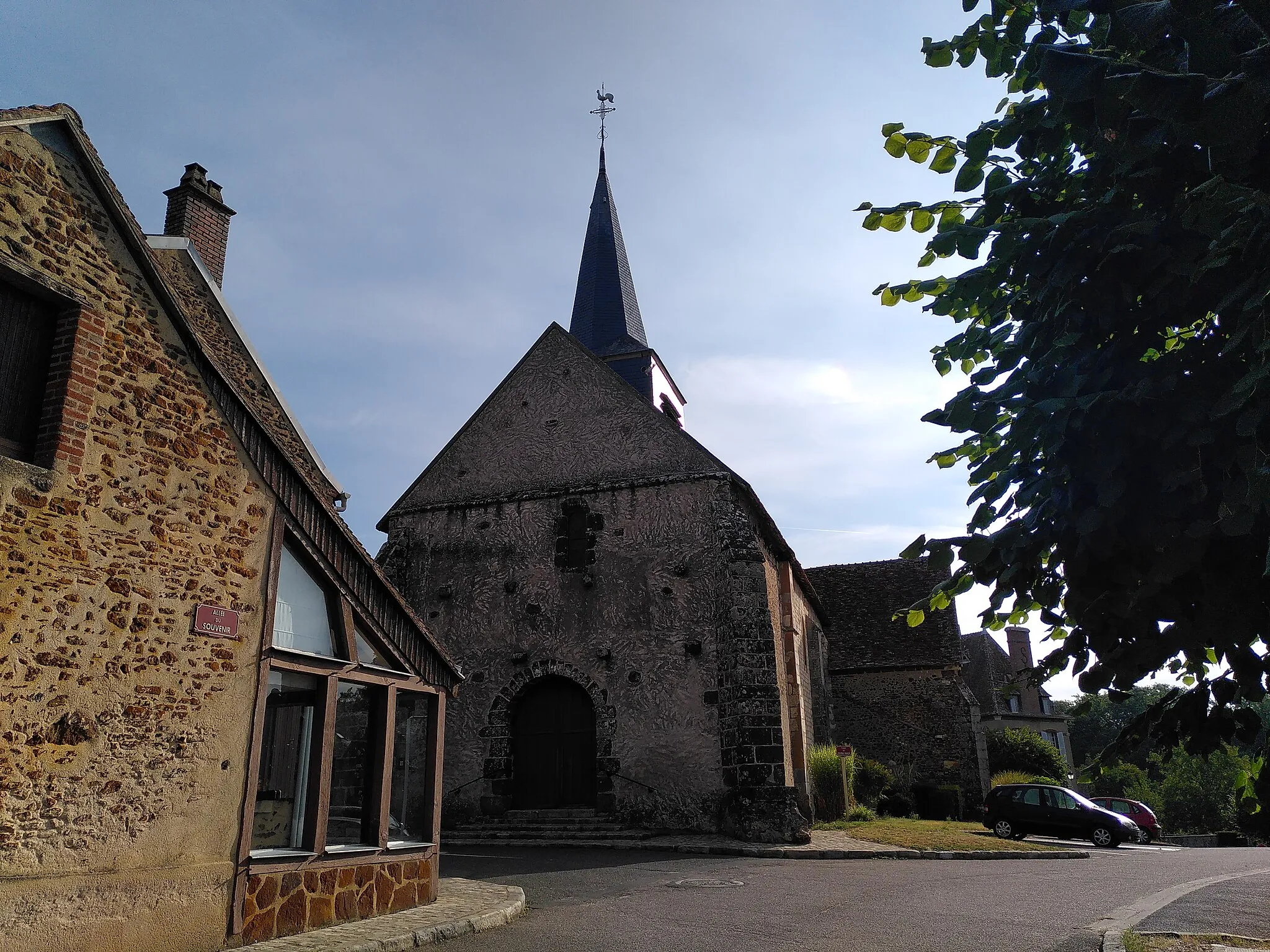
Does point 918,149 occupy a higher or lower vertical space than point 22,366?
higher

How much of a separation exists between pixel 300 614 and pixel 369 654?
2.97 feet

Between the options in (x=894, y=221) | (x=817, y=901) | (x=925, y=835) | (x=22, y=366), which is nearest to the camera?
(x=894, y=221)

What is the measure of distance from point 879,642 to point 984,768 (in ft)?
14.1

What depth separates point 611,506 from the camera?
670 inches

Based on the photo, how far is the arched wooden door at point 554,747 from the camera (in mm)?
16050

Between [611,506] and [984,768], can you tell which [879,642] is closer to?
[984,768]

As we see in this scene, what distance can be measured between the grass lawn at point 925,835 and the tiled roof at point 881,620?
617 centimetres

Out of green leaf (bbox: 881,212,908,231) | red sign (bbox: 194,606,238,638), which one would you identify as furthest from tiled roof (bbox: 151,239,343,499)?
green leaf (bbox: 881,212,908,231)

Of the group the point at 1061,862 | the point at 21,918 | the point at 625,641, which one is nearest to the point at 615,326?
the point at 625,641

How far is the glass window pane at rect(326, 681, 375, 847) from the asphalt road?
4.93 feet

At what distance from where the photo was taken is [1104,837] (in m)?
17.7

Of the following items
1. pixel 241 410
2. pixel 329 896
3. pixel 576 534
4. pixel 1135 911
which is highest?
pixel 576 534

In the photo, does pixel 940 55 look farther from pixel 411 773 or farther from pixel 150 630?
pixel 411 773

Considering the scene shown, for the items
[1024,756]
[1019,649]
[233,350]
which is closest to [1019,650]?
[1019,649]
